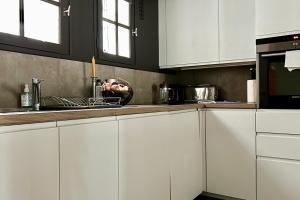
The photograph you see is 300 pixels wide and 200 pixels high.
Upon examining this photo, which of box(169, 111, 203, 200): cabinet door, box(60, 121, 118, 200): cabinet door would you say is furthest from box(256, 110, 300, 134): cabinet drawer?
box(60, 121, 118, 200): cabinet door

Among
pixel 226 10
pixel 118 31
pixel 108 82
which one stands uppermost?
pixel 226 10

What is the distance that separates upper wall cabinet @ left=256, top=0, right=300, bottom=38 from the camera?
1888 millimetres

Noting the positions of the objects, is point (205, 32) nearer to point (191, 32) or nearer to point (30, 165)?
point (191, 32)

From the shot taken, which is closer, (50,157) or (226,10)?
(50,157)

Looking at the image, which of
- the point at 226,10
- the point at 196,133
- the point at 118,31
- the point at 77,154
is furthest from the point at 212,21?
the point at 77,154

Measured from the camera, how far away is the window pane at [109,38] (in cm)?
213

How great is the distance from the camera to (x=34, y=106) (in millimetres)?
1424

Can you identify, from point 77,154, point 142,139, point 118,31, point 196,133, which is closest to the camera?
point 77,154

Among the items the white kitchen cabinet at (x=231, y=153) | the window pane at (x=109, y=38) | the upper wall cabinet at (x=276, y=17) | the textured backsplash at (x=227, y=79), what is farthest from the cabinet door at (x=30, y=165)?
the textured backsplash at (x=227, y=79)

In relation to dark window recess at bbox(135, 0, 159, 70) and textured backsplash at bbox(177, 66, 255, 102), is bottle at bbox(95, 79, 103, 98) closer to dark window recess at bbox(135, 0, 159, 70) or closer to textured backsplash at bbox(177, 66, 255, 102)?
dark window recess at bbox(135, 0, 159, 70)

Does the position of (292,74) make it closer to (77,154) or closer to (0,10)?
(77,154)

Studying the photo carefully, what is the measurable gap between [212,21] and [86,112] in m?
1.81

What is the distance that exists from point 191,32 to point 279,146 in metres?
1.34

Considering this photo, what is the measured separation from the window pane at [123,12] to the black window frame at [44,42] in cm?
62
